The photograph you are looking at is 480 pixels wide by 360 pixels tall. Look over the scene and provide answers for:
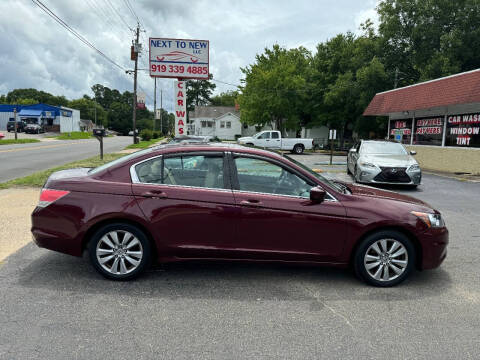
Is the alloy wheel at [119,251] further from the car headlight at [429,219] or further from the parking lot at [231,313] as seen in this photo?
the car headlight at [429,219]

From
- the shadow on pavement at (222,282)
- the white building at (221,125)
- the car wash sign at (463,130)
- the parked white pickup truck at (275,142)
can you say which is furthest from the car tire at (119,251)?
the white building at (221,125)

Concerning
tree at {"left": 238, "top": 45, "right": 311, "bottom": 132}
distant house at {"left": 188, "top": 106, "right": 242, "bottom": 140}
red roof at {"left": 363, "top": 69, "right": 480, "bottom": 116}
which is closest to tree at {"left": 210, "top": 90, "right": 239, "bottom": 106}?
distant house at {"left": 188, "top": 106, "right": 242, "bottom": 140}

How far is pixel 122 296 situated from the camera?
148 inches

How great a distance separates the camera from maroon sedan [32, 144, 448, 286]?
3979mm

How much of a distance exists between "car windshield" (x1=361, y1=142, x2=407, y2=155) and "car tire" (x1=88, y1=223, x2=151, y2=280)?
10517 millimetres

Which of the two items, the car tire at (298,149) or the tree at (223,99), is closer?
the car tire at (298,149)

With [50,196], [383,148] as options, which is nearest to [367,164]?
[383,148]

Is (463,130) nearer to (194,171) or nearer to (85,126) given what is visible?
(194,171)

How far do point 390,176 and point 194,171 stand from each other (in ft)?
29.4

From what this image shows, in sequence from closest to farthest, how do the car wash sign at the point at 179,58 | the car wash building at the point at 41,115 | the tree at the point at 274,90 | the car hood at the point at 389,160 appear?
1. the car hood at the point at 389,160
2. the car wash sign at the point at 179,58
3. the tree at the point at 274,90
4. the car wash building at the point at 41,115

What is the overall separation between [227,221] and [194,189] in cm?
50

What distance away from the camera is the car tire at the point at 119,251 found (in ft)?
13.1

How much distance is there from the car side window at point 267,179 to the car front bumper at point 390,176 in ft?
26.5

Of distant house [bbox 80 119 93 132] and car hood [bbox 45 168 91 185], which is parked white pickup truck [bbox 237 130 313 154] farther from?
distant house [bbox 80 119 93 132]
